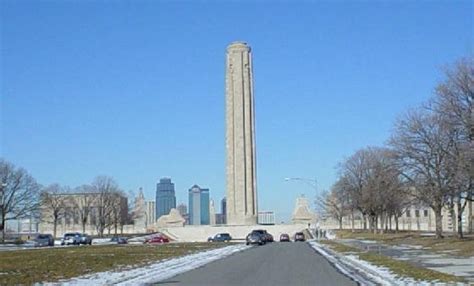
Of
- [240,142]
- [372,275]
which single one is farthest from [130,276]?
[240,142]

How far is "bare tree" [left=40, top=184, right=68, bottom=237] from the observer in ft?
400

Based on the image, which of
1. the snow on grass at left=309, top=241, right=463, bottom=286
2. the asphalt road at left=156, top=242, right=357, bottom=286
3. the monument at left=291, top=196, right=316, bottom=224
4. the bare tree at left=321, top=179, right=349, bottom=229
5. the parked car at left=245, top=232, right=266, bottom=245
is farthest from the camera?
the monument at left=291, top=196, right=316, bottom=224

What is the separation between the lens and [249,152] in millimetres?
126500

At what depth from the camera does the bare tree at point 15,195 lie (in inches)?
3851

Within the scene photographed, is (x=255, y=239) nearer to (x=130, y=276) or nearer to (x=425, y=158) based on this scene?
(x=425, y=158)

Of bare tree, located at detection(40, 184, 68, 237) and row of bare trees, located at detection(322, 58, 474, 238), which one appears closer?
row of bare trees, located at detection(322, 58, 474, 238)

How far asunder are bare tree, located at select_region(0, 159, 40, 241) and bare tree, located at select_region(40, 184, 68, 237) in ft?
43.7

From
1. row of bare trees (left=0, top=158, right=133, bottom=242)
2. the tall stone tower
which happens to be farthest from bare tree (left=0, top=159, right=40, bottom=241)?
the tall stone tower

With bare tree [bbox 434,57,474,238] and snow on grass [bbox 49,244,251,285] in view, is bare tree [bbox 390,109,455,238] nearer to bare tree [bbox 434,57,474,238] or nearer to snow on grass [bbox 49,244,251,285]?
bare tree [bbox 434,57,474,238]

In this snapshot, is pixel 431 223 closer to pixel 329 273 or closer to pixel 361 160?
pixel 361 160

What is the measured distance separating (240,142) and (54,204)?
32.8 m

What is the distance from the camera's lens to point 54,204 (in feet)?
414

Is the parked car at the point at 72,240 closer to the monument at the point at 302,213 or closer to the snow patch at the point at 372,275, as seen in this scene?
the snow patch at the point at 372,275

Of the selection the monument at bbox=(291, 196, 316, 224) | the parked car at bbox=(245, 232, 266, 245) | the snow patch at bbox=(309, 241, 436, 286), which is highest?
the monument at bbox=(291, 196, 316, 224)
